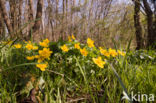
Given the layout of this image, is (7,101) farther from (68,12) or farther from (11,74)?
(68,12)

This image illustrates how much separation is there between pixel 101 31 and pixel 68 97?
408 cm

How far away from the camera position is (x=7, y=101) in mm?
731

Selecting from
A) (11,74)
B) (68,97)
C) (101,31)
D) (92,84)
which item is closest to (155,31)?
(101,31)

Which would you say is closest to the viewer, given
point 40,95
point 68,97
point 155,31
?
point 40,95

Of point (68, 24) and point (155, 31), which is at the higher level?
point (68, 24)

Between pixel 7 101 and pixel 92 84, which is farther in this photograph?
pixel 92 84

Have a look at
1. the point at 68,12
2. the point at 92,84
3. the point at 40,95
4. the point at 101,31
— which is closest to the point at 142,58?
the point at 92,84

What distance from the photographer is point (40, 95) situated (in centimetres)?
79

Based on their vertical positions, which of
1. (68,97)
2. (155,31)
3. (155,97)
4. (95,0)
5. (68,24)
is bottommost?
(68,97)

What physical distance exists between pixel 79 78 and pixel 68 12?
363 centimetres

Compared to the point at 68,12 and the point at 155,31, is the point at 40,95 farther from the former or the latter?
the point at 155,31

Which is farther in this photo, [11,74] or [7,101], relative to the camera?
[11,74]

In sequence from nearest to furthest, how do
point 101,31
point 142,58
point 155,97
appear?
point 155,97 → point 142,58 → point 101,31

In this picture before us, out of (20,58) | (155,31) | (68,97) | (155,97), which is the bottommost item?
(68,97)
